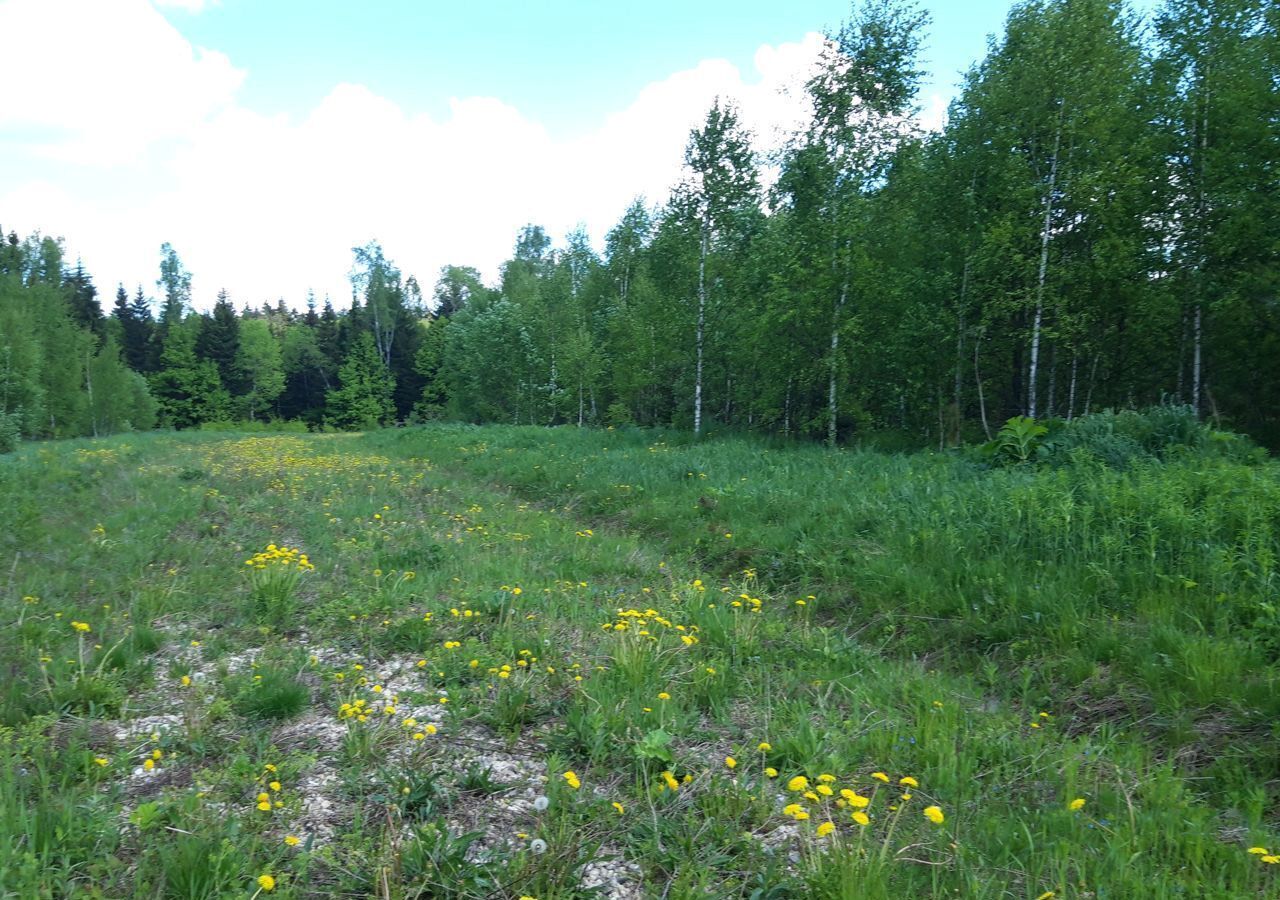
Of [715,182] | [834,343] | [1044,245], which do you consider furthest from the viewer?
[715,182]

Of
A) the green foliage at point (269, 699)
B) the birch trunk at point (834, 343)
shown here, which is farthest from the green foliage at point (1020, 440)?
the green foliage at point (269, 699)

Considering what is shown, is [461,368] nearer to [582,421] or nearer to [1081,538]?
[582,421]

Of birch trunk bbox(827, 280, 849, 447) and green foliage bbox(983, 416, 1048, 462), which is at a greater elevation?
birch trunk bbox(827, 280, 849, 447)

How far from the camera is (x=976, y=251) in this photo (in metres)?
17.0

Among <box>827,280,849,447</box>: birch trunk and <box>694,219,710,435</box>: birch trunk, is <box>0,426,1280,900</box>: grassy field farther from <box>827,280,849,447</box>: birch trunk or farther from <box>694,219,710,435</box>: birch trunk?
<box>694,219,710,435</box>: birch trunk

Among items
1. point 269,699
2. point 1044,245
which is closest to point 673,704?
point 269,699

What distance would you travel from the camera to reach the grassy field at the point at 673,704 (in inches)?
101

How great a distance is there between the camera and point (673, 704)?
12.8 feet

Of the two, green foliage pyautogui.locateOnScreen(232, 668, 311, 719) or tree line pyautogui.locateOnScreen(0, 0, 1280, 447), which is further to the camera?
tree line pyautogui.locateOnScreen(0, 0, 1280, 447)

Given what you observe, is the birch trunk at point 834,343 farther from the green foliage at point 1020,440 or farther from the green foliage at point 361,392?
the green foliage at point 361,392

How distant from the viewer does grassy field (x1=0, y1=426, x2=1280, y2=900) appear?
257 centimetres

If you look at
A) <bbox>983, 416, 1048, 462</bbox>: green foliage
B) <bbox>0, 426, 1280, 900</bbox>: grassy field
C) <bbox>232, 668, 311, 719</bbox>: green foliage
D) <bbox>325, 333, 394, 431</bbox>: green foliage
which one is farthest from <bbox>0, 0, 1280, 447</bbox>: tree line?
<bbox>325, 333, 394, 431</bbox>: green foliage

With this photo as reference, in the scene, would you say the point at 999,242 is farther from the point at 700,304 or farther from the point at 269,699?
the point at 269,699

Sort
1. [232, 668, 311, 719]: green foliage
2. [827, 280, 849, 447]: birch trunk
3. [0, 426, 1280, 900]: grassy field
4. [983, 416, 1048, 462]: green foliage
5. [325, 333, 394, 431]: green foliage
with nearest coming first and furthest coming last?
[0, 426, 1280, 900]: grassy field, [232, 668, 311, 719]: green foliage, [983, 416, 1048, 462]: green foliage, [827, 280, 849, 447]: birch trunk, [325, 333, 394, 431]: green foliage
